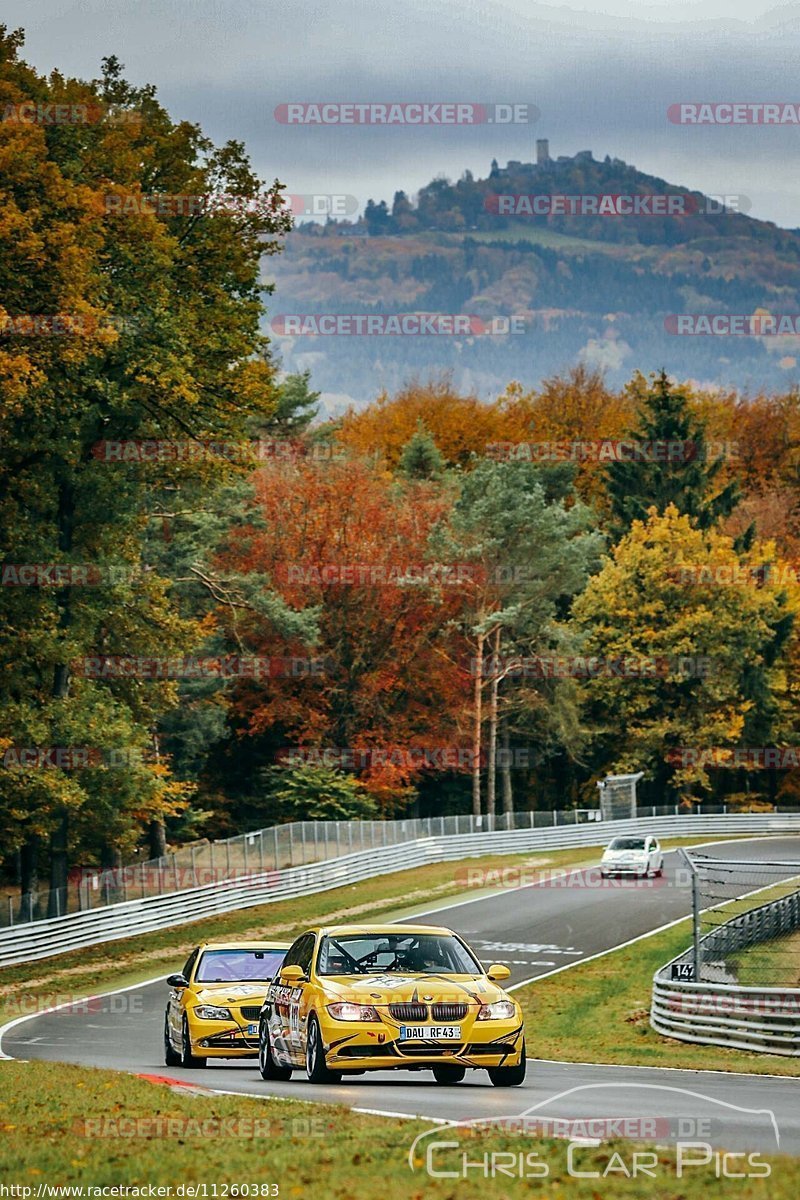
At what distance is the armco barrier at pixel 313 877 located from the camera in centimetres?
3941

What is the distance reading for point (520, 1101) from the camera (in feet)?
44.4

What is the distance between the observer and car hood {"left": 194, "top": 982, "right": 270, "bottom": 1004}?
62.5ft

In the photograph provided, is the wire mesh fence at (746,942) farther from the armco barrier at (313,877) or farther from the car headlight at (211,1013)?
the armco barrier at (313,877)

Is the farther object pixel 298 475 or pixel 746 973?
pixel 298 475

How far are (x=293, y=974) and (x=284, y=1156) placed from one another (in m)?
5.89

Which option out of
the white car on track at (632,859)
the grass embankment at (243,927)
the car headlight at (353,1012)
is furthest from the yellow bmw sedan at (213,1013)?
the white car on track at (632,859)

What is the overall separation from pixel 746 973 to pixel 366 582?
4707cm

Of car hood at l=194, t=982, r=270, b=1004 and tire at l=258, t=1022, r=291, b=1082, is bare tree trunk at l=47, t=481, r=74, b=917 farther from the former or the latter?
tire at l=258, t=1022, r=291, b=1082

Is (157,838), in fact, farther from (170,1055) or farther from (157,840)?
(170,1055)

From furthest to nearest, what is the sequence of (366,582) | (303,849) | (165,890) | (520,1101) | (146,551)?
(366,582) < (146,551) < (303,849) < (165,890) < (520,1101)

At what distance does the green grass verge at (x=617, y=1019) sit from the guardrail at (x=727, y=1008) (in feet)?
0.69

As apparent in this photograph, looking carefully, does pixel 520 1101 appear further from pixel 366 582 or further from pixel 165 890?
pixel 366 582

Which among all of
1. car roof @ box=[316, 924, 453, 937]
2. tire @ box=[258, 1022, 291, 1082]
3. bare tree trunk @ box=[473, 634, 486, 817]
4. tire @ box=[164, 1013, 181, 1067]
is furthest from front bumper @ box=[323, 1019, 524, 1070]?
bare tree trunk @ box=[473, 634, 486, 817]

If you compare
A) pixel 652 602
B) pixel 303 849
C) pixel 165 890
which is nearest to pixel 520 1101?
pixel 165 890
